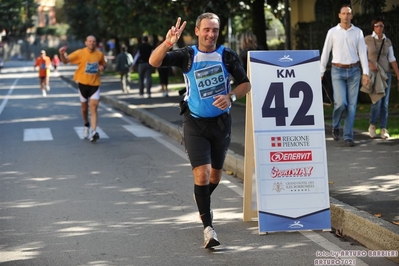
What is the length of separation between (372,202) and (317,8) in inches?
875

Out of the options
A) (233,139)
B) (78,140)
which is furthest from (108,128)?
(233,139)

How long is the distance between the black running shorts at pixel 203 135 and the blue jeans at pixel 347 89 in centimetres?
520

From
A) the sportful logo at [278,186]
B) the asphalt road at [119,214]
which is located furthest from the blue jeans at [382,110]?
the sportful logo at [278,186]

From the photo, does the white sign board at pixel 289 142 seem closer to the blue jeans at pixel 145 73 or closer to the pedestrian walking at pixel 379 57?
the pedestrian walking at pixel 379 57

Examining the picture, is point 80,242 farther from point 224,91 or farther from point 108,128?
point 108,128

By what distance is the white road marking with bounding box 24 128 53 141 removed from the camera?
1635cm

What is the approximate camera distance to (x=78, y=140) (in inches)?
625

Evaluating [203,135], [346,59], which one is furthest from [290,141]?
[346,59]

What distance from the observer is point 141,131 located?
1783 cm

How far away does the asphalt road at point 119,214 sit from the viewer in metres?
6.79

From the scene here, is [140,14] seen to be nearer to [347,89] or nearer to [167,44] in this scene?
[347,89]

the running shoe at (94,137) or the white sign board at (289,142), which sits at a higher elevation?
the white sign board at (289,142)

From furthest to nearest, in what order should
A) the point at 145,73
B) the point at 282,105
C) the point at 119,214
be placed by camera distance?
the point at 145,73, the point at 119,214, the point at 282,105

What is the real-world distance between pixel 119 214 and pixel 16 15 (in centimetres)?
9902
